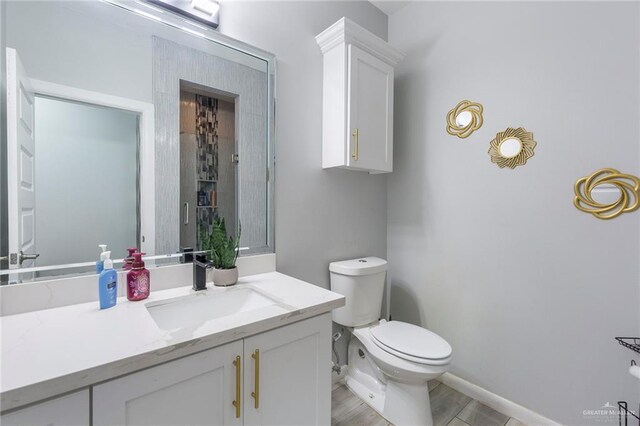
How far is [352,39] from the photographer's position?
5.24 ft

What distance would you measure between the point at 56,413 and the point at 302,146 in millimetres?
1420

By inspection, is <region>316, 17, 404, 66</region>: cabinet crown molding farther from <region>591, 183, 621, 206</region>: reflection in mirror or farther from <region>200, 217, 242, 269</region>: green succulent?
<region>591, 183, 621, 206</region>: reflection in mirror

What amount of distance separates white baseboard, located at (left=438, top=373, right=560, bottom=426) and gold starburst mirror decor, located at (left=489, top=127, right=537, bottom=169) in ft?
4.33

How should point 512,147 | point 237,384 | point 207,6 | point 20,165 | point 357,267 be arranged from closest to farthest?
1. point 237,384
2. point 20,165
3. point 207,6
4. point 512,147
5. point 357,267

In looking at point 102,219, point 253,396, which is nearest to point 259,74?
point 102,219

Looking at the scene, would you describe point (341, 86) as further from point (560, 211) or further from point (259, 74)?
point (560, 211)

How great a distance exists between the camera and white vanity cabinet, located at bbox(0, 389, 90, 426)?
0.58 meters

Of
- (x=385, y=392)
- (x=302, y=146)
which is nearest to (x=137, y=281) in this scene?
(x=302, y=146)

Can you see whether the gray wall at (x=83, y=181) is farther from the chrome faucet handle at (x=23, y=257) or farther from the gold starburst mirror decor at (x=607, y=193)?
the gold starburst mirror decor at (x=607, y=193)

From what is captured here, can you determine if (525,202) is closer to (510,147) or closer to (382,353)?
(510,147)

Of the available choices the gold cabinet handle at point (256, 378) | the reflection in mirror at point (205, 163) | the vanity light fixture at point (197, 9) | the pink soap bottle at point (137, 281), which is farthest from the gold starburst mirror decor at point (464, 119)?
the pink soap bottle at point (137, 281)

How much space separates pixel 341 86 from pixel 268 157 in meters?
0.58

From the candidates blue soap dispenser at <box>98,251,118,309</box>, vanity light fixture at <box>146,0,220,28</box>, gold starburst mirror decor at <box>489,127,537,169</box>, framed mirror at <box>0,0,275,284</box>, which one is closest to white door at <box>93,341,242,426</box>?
blue soap dispenser at <box>98,251,118,309</box>

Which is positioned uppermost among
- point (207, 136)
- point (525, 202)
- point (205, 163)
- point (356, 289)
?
point (207, 136)
